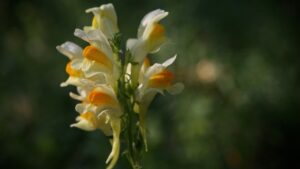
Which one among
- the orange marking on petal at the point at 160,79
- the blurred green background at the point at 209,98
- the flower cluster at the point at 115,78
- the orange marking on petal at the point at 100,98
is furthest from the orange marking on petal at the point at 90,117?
the blurred green background at the point at 209,98

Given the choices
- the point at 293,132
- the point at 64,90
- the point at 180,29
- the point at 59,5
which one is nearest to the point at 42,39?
the point at 59,5

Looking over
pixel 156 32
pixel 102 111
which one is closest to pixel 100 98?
pixel 102 111

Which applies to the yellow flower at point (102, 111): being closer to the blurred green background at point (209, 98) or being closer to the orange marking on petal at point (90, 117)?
the orange marking on petal at point (90, 117)

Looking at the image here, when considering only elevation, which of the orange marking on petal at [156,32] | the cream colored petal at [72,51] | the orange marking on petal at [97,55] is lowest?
the orange marking on petal at [156,32]

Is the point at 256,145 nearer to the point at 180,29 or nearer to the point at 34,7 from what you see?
the point at 180,29

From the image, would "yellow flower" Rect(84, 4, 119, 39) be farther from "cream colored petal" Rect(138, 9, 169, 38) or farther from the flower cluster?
"cream colored petal" Rect(138, 9, 169, 38)
